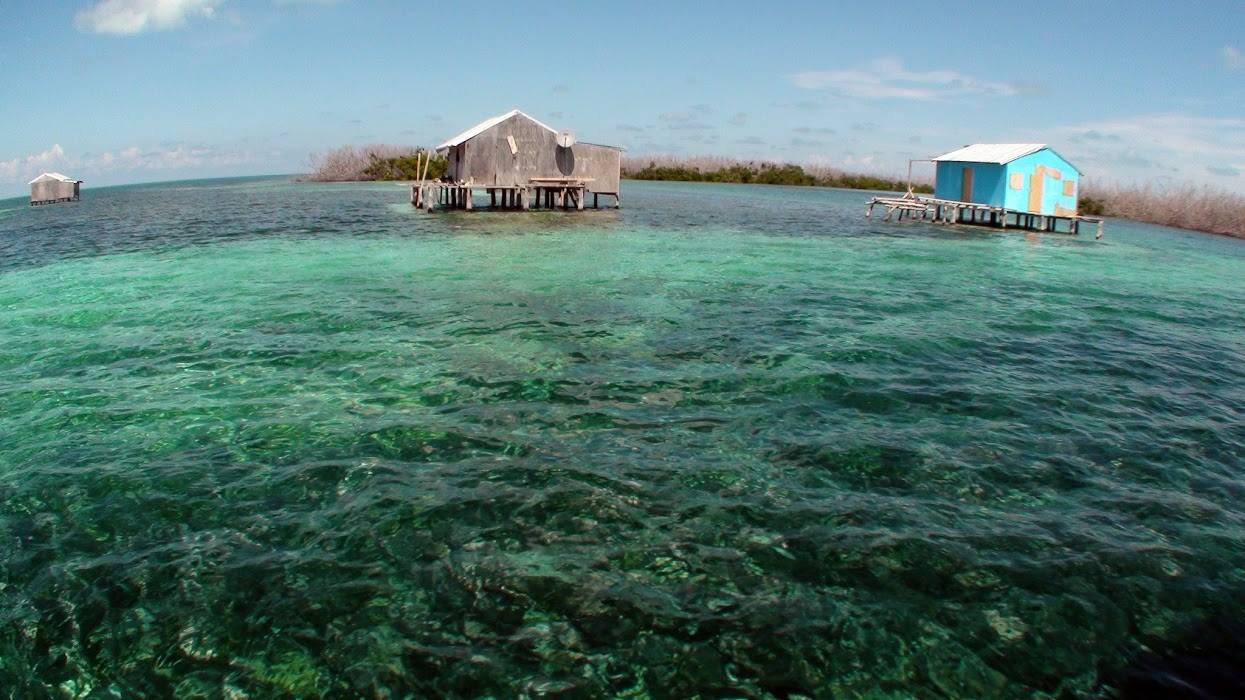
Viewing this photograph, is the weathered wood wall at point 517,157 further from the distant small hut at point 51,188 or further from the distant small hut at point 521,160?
the distant small hut at point 51,188

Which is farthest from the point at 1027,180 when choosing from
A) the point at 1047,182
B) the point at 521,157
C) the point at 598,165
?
the point at 521,157

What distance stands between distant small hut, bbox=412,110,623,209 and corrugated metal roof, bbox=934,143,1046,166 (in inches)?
649

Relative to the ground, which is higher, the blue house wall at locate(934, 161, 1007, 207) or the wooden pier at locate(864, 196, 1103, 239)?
the blue house wall at locate(934, 161, 1007, 207)

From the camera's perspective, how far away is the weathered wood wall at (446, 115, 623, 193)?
34531 millimetres

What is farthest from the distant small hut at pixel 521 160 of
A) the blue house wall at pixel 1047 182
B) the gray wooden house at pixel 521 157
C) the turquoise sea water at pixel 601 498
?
the turquoise sea water at pixel 601 498

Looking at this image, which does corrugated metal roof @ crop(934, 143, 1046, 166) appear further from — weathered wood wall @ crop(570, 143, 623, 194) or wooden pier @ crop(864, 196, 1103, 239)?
weathered wood wall @ crop(570, 143, 623, 194)

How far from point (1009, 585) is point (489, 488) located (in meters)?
Result: 4.13

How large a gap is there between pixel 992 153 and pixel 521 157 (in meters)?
21.5

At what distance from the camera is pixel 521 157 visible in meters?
35.3

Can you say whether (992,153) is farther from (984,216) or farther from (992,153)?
(984,216)

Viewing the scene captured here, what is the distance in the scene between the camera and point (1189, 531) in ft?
20.8

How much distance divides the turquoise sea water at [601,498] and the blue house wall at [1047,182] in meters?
19.8

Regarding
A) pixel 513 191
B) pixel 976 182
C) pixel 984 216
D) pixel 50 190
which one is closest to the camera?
pixel 976 182

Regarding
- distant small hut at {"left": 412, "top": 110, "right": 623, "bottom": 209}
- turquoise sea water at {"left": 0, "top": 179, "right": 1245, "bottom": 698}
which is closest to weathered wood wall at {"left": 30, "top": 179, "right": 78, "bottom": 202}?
distant small hut at {"left": 412, "top": 110, "right": 623, "bottom": 209}
